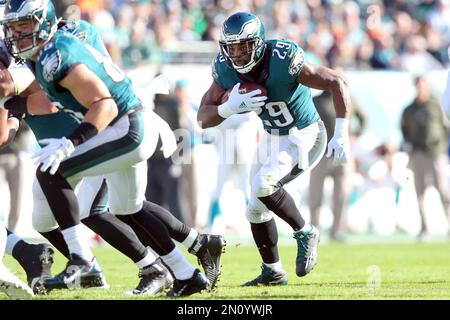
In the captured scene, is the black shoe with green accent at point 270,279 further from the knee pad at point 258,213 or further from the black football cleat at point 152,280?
the black football cleat at point 152,280

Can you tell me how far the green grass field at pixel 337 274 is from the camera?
22.0 feet

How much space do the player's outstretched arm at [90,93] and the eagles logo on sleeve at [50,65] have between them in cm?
7

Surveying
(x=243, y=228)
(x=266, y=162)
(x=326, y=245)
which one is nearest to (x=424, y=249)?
(x=326, y=245)

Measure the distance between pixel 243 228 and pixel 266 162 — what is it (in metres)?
5.85

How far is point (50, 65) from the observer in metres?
5.81

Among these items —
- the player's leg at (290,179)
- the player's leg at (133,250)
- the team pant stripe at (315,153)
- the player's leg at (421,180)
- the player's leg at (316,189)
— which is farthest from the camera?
the player's leg at (421,180)

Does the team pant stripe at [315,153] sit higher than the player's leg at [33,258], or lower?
higher

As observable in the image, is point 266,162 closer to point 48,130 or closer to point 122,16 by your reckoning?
point 48,130

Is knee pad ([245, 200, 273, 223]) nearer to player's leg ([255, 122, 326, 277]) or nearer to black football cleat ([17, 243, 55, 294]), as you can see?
player's leg ([255, 122, 326, 277])

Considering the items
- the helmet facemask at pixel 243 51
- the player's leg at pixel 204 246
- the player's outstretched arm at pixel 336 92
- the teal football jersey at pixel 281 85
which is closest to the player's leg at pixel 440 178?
the teal football jersey at pixel 281 85

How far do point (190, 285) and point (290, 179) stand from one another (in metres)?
1.31

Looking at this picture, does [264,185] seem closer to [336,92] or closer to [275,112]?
[275,112]

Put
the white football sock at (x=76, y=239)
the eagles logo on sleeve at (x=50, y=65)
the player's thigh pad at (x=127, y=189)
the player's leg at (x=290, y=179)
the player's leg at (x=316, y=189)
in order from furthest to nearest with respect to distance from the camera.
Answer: the player's leg at (x=316, y=189) < the player's leg at (x=290, y=179) < the player's thigh pad at (x=127, y=189) < the white football sock at (x=76, y=239) < the eagles logo on sleeve at (x=50, y=65)

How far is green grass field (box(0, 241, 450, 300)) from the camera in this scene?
6.71 meters
